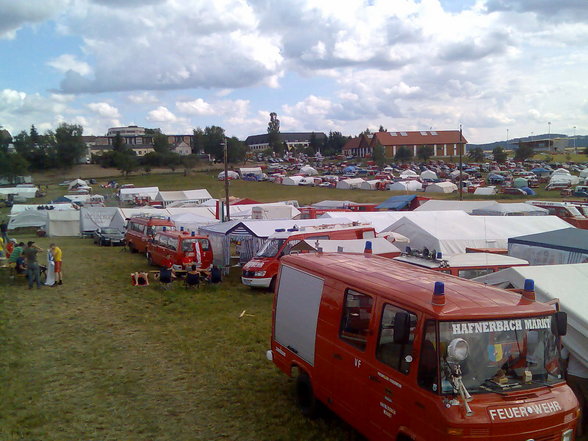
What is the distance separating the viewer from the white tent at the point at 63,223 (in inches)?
1447

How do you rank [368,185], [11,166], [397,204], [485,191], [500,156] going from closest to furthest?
1. [397,204]
2. [485,191]
3. [368,185]
4. [11,166]
5. [500,156]

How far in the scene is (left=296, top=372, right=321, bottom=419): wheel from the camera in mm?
7180

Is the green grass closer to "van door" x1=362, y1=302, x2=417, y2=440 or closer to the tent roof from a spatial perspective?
"van door" x1=362, y1=302, x2=417, y2=440

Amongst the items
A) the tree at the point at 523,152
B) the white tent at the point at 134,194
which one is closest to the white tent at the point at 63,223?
the white tent at the point at 134,194

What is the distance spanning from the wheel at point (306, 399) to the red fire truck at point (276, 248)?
30.4ft

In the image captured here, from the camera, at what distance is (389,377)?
539 cm

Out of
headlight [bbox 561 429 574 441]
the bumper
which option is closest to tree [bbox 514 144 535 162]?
the bumper

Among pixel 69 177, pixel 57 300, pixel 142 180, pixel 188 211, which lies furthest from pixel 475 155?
pixel 57 300

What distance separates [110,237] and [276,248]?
17935mm

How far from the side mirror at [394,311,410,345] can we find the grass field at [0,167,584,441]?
2421 millimetres

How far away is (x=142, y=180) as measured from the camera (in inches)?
3305

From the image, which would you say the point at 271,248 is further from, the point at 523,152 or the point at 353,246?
the point at 523,152

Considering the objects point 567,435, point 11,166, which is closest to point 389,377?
point 567,435

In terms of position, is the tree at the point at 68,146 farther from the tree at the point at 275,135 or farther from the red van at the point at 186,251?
the red van at the point at 186,251
